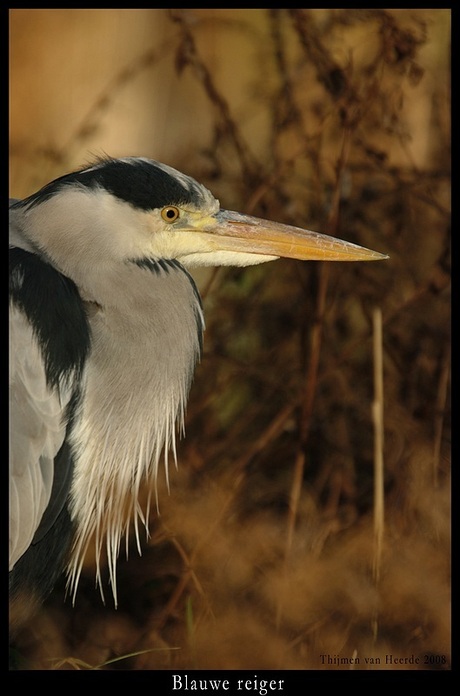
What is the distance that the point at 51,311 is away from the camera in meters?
1.62

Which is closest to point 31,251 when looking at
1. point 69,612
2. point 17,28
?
point 69,612

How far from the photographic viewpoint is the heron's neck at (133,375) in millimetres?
1697

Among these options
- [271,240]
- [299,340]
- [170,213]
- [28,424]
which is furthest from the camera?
[299,340]

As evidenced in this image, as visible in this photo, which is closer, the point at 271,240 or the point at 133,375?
the point at 133,375

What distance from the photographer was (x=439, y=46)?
266 cm

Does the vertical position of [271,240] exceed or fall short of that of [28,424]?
it exceeds it

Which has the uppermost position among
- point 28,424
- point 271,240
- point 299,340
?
point 271,240

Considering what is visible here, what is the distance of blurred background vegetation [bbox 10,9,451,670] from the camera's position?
240 centimetres

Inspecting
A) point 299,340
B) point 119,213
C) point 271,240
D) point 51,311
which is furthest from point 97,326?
point 299,340

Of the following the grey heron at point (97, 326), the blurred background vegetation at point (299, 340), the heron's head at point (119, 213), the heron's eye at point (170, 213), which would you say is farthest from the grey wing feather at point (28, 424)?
the blurred background vegetation at point (299, 340)

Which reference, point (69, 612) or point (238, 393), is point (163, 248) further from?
point (69, 612)

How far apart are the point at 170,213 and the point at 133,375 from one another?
0.32 meters

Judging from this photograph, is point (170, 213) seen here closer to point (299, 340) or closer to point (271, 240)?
point (271, 240)

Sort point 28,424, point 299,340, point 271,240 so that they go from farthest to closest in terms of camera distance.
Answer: point 299,340, point 271,240, point 28,424
